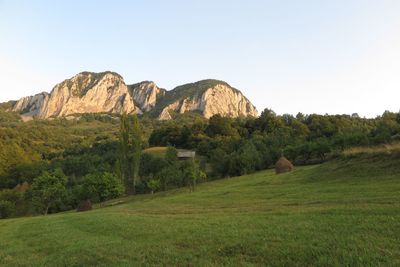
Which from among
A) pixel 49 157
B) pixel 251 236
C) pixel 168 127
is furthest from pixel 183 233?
pixel 49 157

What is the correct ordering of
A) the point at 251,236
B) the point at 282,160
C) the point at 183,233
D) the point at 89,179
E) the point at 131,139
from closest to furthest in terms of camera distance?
the point at 251,236, the point at 183,233, the point at 282,160, the point at 89,179, the point at 131,139

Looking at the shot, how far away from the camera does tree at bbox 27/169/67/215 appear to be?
2221 inches

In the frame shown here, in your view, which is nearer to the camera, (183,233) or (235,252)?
(235,252)

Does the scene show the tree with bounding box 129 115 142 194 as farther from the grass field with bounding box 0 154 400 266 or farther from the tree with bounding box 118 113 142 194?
the grass field with bounding box 0 154 400 266

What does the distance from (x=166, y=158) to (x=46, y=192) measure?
31.7m

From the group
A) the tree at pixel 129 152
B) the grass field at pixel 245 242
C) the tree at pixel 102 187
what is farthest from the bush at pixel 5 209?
the grass field at pixel 245 242

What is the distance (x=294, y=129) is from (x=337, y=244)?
320 feet

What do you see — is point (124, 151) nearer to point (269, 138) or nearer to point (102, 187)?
point (102, 187)

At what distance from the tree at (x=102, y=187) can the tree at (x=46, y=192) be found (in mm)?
4792

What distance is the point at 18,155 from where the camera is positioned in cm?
11681

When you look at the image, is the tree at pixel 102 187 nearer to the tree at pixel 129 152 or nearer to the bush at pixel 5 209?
the tree at pixel 129 152

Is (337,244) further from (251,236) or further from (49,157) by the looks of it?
(49,157)

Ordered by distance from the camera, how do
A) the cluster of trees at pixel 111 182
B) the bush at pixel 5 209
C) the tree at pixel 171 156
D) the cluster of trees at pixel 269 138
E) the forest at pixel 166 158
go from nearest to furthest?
the cluster of trees at pixel 111 182, the forest at pixel 166 158, the bush at pixel 5 209, the cluster of trees at pixel 269 138, the tree at pixel 171 156

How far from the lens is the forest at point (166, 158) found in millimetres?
57278
